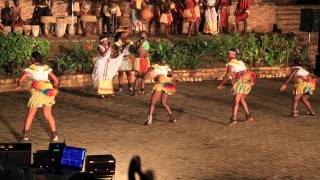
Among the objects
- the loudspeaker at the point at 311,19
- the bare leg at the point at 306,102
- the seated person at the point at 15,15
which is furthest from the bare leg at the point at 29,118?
the loudspeaker at the point at 311,19

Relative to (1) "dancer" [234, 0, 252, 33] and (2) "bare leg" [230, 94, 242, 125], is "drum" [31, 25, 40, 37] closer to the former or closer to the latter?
(1) "dancer" [234, 0, 252, 33]

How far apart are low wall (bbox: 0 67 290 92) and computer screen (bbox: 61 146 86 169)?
1089 centimetres

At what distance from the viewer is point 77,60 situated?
22359 millimetres

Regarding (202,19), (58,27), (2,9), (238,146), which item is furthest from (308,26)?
(238,146)

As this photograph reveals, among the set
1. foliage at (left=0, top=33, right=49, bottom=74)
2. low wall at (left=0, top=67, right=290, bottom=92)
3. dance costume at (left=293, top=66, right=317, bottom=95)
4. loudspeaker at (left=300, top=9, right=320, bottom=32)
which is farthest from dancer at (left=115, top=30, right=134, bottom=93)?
loudspeaker at (left=300, top=9, right=320, bottom=32)

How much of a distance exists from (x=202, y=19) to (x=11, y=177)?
21.6 meters

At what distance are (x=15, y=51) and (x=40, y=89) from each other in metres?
7.41

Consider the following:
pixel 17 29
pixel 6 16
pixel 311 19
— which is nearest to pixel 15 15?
pixel 6 16

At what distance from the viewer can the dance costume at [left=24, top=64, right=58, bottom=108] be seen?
46.4 ft

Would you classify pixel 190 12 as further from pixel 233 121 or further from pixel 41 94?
pixel 41 94

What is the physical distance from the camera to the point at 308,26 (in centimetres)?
2480

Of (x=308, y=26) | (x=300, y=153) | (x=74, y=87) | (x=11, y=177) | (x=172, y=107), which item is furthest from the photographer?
(x=308, y=26)

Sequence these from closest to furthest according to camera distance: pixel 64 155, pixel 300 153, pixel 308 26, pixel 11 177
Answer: pixel 11 177 → pixel 64 155 → pixel 300 153 → pixel 308 26

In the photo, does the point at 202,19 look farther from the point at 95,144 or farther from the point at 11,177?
the point at 11,177
